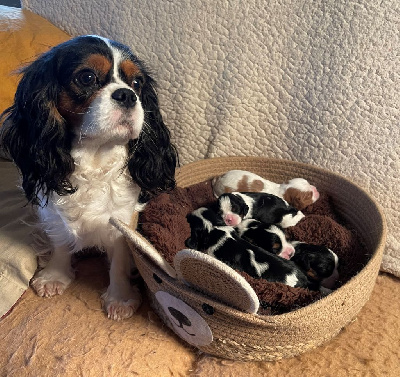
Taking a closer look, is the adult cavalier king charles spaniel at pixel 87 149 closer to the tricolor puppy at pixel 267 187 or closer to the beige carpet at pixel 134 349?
the beige carpet at pixel 134 349

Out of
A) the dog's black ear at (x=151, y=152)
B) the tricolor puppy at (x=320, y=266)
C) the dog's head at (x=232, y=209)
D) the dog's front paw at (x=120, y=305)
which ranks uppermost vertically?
the dog's black ear at (x=151, y=152)

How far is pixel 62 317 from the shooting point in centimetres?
122

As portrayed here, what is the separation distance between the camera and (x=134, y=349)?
1.12 m

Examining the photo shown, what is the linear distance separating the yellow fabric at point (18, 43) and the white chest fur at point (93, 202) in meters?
0.64

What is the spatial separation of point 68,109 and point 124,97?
16cm

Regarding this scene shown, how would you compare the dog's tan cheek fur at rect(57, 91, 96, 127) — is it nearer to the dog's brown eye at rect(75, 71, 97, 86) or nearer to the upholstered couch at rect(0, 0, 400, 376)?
the dog's brown eye at rect(75, 71, 97, 86)

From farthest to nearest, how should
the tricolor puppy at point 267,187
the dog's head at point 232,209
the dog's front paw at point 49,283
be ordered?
1. the tricolor puppy at point 267,187
2. the dog's head at point 232,209
3. the dog's front paw at point 49,283

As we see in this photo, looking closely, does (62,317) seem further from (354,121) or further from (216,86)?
(354,121)

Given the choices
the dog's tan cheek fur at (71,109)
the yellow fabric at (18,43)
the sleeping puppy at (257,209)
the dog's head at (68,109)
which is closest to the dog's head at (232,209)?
the sleeping puppy at (257,209)

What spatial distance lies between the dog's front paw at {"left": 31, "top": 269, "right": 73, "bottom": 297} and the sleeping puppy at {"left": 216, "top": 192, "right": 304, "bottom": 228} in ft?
1.81

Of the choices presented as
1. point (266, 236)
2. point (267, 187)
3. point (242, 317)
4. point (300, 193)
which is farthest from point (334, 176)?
point (242, 317)

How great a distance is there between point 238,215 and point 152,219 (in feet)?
1.05

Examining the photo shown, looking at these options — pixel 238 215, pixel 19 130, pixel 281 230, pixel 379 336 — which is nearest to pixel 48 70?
pixel 19 130

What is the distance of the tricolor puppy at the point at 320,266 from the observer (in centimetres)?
131
